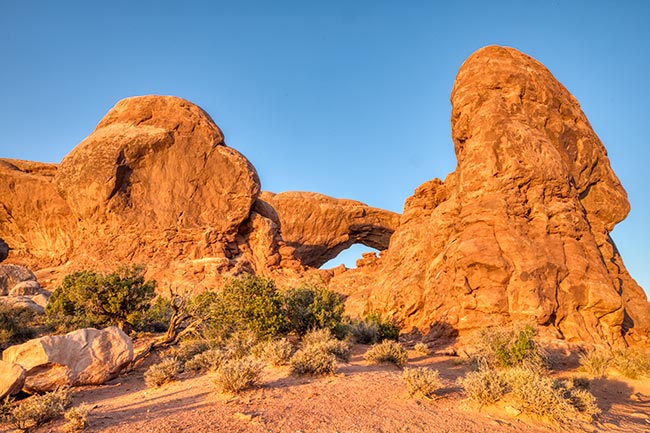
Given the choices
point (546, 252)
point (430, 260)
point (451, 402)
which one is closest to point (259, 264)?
point (430, 260)

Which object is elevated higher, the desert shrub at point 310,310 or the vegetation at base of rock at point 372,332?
the desert shrub at point 310,310

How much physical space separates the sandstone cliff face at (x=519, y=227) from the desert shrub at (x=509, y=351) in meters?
2.61

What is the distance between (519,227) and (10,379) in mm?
15334

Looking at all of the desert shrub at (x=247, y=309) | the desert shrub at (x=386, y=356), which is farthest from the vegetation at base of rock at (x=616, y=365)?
the desert shrub at (x=247, y=309)

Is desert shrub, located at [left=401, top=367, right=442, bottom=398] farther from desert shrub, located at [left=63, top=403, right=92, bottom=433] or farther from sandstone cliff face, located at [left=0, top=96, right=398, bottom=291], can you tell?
sandstone cliff face, located at [left=0, top=96, right=398, bottom=291]

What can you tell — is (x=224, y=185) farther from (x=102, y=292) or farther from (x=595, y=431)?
(x=595, y=431)

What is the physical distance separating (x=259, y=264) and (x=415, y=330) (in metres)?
14.4

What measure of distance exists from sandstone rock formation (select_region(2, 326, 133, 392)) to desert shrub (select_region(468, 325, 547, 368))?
8032mm

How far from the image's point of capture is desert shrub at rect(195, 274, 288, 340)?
11.3 metres

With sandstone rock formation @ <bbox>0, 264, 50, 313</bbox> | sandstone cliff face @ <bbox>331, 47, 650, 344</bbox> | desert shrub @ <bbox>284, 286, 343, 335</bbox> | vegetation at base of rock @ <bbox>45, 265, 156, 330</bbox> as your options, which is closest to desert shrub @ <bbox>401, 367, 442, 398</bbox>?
desert shrub @ <bbox>284, 286, 343, 335</bbox>

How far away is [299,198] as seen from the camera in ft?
138

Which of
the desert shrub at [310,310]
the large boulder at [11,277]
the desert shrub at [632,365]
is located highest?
the large boulder at [11,277]

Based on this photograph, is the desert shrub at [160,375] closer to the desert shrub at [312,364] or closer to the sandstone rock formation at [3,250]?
Answer: the desert shrub at [312,364]

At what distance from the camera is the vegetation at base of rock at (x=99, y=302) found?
1259 cm
